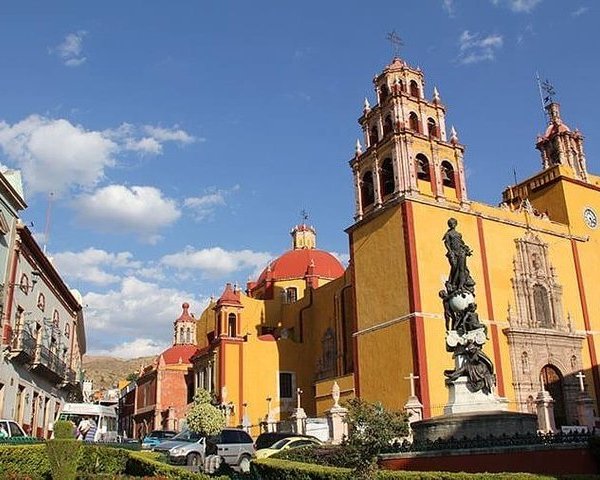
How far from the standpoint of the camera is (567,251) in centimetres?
3456

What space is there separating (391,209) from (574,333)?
11.5 m

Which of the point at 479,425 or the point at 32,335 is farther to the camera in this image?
the point at 32,335

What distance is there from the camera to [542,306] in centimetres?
3212

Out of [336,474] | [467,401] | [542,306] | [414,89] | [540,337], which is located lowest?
[336,474]

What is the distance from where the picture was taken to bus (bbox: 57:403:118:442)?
29148mm

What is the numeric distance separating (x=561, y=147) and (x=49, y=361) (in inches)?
1180

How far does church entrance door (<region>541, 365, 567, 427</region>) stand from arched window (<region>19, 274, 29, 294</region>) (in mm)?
23210

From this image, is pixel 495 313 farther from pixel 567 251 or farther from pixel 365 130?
pixel 365 130

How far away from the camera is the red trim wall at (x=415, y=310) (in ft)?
85.9

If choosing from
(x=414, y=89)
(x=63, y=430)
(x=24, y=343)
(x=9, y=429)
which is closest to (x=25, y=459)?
(x=63, y=430)

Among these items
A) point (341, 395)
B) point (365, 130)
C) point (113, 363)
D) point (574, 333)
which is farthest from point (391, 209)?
point (113, 363)

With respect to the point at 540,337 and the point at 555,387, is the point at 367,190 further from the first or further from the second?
the point at 555,387

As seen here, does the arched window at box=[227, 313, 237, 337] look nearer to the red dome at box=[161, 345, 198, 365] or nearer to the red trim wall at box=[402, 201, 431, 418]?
the red dome at box=[161, 345, 198, 365]

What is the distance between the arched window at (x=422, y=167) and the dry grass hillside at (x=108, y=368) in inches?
3327
